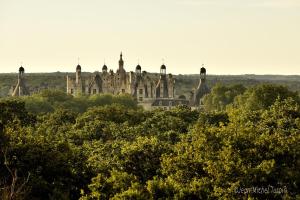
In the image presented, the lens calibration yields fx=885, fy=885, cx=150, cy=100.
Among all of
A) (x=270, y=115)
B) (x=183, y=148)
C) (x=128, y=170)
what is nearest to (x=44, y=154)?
(x=128, y=170)

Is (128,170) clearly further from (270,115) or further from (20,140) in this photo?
(270,115)

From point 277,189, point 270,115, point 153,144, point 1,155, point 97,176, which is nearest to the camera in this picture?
point 277,189

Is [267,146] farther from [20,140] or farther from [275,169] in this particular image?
[20,140]

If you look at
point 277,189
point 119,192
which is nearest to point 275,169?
point 277,189

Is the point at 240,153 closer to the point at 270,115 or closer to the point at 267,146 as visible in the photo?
the point at 267,146

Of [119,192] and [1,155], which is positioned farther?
[1,155]

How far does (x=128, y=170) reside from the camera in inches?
2188

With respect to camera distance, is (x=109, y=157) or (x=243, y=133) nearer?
(x=243, y=133)

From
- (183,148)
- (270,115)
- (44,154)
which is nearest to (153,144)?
(183,148)

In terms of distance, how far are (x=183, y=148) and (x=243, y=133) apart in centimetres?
514

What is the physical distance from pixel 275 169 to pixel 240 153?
2585 millimetres

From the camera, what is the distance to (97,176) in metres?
50.3

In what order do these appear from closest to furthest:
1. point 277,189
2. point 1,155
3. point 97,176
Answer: point 277,189
point 97,176
point 1,155

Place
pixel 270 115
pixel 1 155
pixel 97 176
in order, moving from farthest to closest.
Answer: pixel 270 115 → pixel 1 155 → pixel 97 176
